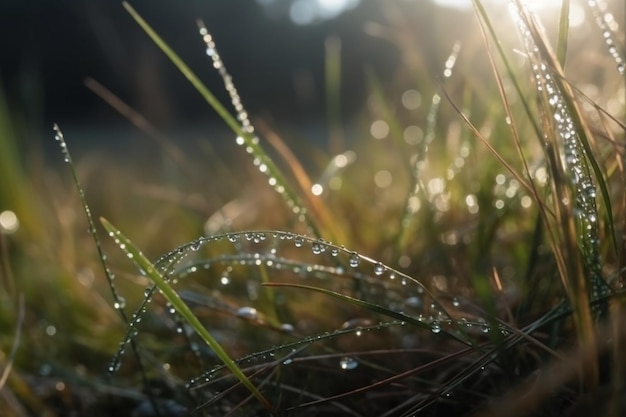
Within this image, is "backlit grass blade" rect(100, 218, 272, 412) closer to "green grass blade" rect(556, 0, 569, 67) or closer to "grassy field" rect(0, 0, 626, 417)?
"grassy field" rect(0, 0, 626, 417)

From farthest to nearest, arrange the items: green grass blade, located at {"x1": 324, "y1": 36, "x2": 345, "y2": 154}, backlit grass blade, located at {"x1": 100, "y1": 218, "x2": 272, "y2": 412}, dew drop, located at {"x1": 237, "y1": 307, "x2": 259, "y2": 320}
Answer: green grass blade, located at {"x1": 324, "y1": 36, "x2": 345, "y2": 154}, dew drop, located at {"x1": 237, "y1": 307, "x2": 259, "y2": 320}, backlit grass blade, located at {"x1": 100, "y1": 218, "x2": 272, "y2": 412}

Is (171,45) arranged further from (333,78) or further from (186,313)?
(186,313)

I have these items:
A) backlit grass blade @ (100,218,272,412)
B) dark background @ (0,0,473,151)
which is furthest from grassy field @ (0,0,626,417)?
dark background @ (0,0,473,151)

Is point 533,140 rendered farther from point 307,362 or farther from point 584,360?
point 584,360

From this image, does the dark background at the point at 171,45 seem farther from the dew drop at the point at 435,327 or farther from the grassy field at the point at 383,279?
the dew drop at the point at 435,327

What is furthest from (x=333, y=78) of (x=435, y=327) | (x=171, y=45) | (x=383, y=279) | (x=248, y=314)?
(x=171, y=45)

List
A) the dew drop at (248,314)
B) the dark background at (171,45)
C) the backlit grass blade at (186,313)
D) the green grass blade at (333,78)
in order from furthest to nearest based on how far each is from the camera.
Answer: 1. the dark background at (171,45)
2. the green grass blade at (333,78)
3. the dew drop at (248,314)
4. the backlit grass blade at (186,313)

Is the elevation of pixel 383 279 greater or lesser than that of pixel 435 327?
greater

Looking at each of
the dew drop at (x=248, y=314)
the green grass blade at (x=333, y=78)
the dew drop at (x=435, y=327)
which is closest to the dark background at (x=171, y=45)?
the green grass blade at (x=333, y=78)
